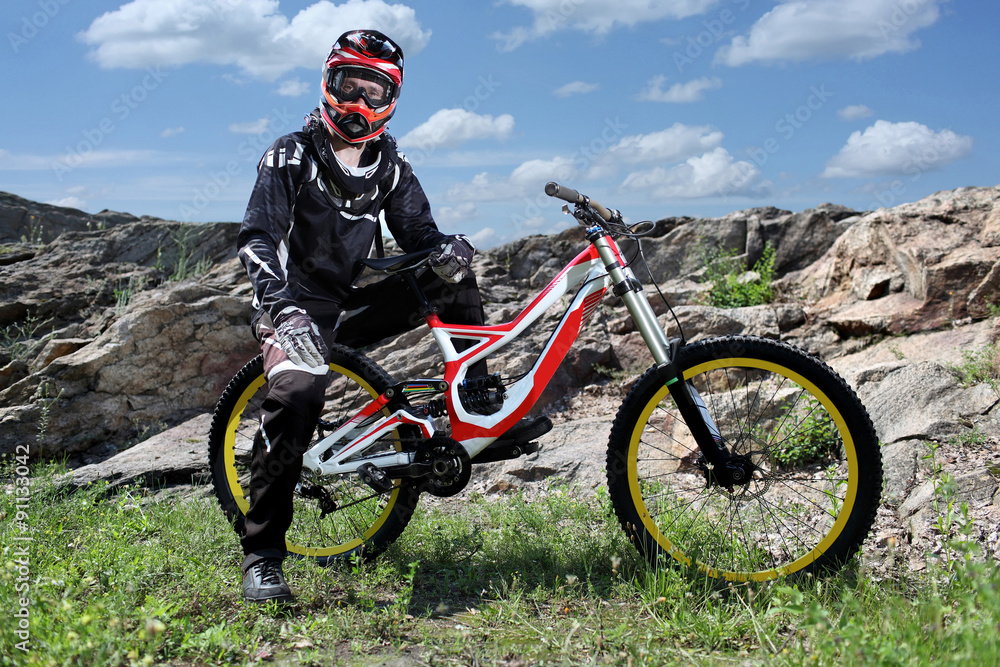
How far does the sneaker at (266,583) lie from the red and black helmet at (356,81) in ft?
6.72

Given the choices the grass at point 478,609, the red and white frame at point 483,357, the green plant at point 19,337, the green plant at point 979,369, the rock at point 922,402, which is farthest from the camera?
the green plant at point 19,337

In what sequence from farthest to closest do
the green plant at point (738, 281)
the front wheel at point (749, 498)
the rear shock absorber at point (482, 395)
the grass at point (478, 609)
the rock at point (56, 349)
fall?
the green plant at point (738, 281)
the rock at point (56, 349)
the rear shock absorber at point (482, 395)
the front wheel at point (749, 498)
the grass at point (478, 609)

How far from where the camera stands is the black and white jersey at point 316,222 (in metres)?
3.32

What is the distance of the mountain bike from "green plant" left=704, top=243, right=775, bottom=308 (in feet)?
10.1

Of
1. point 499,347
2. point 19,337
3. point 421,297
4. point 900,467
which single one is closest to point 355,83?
point 421,297

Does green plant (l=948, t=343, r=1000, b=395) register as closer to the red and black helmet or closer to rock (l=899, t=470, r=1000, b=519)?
rock (l=899, t=470, r=1000, b=519)

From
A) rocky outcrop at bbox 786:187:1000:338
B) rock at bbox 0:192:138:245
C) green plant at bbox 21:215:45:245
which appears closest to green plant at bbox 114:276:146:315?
rock at bbox 0:192:138:245

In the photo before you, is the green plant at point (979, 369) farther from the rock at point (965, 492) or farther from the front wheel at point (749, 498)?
the front wheel at point (749, 498)

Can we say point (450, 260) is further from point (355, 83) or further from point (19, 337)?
point (19, 337)

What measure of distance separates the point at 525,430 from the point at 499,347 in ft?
1.33

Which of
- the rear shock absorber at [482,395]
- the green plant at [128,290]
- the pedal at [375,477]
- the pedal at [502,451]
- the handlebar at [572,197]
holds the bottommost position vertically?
the pedal at [375,477]

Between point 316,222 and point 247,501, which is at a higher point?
point 316,222

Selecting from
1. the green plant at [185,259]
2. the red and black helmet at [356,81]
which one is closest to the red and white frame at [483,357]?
the red and black helmet at [356,81]

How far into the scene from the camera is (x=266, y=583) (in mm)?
3070
